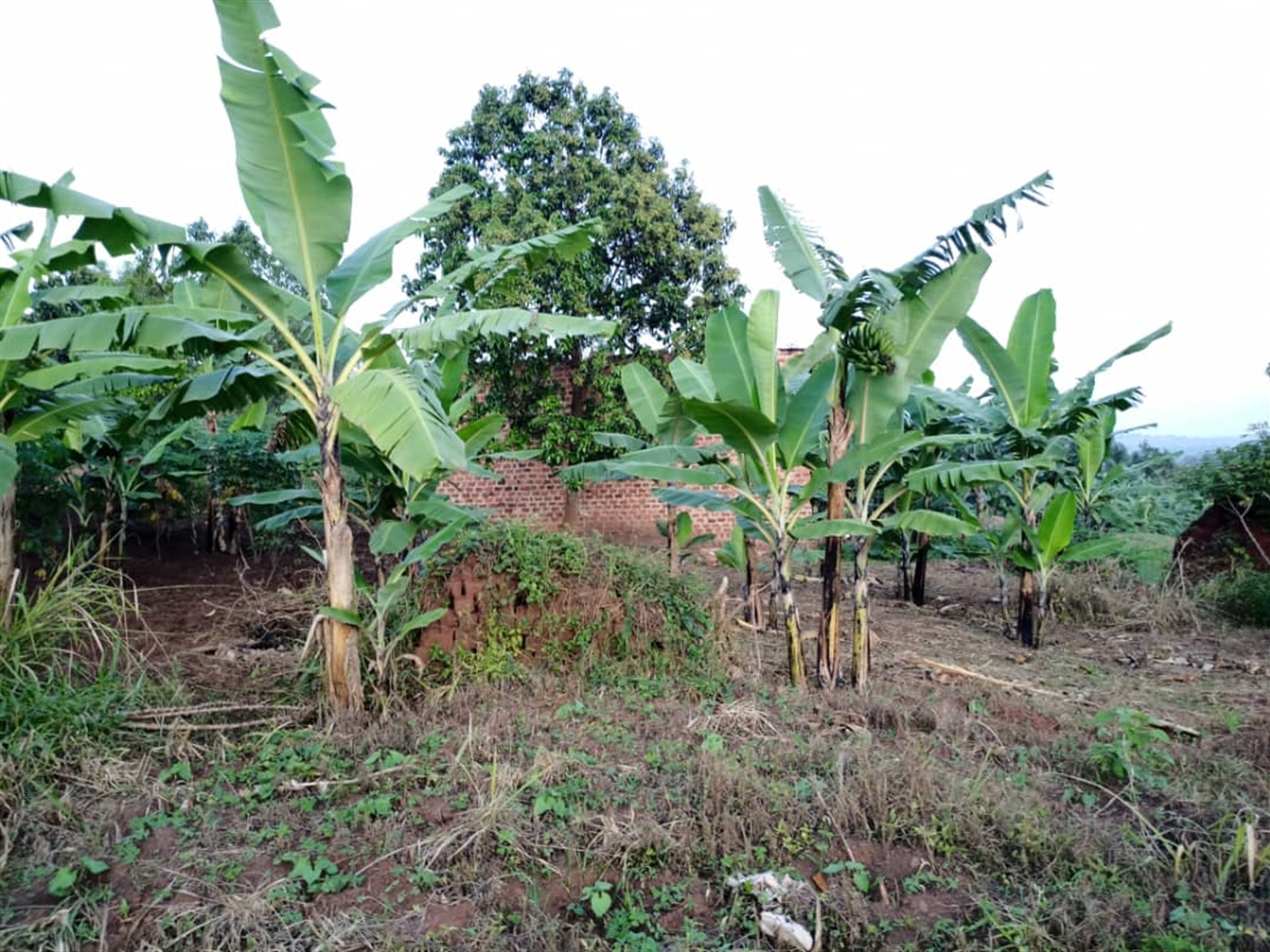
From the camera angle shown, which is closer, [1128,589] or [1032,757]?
[1032,757]

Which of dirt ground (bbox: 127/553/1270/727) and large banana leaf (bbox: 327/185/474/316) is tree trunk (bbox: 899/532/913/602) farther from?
large banana leaf (bbox: 327/185/474/316)

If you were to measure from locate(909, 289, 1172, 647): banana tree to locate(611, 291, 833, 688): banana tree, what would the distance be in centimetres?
216

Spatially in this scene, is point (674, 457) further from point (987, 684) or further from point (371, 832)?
point (371, 832)

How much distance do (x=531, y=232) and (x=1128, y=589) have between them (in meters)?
8.57

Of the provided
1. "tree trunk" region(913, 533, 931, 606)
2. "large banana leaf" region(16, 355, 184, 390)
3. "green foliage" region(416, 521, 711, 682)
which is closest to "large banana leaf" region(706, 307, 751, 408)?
"green foliage" region(416, 521, 711, 682)

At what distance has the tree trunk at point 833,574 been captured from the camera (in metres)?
5.14

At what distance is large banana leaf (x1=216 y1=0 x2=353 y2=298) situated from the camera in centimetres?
371

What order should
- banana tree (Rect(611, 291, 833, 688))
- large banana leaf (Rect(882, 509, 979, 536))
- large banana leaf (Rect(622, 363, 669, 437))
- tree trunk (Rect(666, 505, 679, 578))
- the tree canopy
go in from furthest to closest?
the tree canopy → tree trunk (Rect(666, 505, 679, 578)) → large banana leaf (Rect(622, 363, 669, 437)) → large banana leaf (Rect(882, 509, 979, 536)) → banana tree (Rect(611, 291, 833, 688))

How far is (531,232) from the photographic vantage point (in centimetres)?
1083

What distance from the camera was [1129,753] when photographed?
4000mm

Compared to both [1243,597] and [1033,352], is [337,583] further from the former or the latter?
[1243,597]

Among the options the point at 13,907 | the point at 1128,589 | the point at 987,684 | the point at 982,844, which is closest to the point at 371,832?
the point at 13,907

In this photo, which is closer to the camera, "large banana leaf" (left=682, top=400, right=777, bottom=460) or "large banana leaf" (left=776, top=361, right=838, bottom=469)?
"large banana leaf" (left=682, top=400, right=777, bottom=460)

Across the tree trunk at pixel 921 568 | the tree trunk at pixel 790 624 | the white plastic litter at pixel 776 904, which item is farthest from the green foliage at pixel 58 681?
the tree trunk at pixel 921 568
